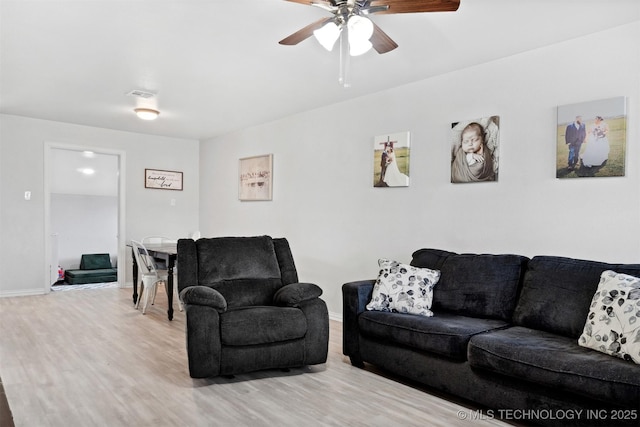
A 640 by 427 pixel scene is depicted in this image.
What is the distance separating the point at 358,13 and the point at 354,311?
202 centimetres

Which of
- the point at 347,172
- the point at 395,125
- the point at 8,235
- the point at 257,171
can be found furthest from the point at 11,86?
the point at 395,125

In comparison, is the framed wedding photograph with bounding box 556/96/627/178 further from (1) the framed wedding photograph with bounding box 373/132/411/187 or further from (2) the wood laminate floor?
(2) the wood laminate floor

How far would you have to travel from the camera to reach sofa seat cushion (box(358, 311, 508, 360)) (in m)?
2.64

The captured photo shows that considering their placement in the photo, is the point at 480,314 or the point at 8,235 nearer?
the point at 480,314

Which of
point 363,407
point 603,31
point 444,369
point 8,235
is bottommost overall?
point 363,407

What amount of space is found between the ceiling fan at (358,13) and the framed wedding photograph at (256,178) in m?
3.48

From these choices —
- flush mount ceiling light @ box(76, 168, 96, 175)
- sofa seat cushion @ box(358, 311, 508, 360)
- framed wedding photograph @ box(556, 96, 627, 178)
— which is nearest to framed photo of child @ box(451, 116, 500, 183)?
framed wedding photograph @ box(556, 96, 627, 178)

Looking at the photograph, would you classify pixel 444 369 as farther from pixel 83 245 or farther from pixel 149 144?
pixel 83 245

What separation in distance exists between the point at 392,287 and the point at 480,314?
0.62 m

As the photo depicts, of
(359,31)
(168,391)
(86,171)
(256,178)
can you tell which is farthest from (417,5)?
(86,171)

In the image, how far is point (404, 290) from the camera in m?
3.19

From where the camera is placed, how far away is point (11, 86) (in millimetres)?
4398

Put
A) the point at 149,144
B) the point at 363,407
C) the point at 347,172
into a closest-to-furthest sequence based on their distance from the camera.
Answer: the point at 363,407 → the point at 347,172 → the point at 149,144

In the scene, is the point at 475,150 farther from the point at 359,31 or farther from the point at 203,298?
the point at 203,298
